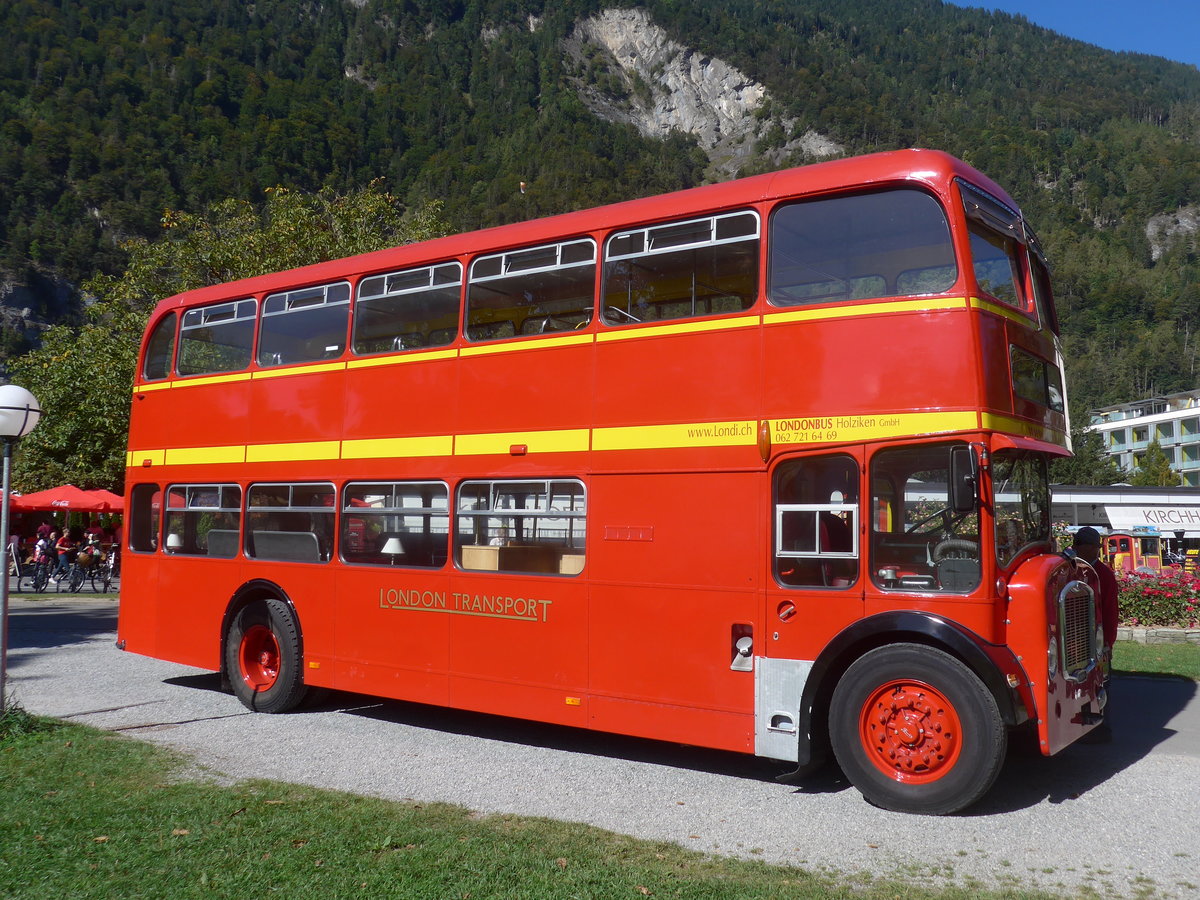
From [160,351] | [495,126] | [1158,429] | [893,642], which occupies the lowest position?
[893,642]

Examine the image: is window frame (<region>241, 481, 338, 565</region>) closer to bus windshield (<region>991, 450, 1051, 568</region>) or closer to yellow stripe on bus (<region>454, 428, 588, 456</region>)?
yellow stripe on bus (<region>454, 428, 588, 456</region>)

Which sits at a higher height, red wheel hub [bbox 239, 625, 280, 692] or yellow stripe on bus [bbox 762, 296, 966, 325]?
yellow stripe on bus [bbox 762, 296, 966, 325]

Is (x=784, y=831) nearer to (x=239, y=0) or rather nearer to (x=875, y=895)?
(x=875, y=895)

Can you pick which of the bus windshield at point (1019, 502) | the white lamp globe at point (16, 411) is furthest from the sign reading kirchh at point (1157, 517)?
the white lamp globe at point (16, 411)

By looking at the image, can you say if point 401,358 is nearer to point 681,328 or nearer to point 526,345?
point 526,345

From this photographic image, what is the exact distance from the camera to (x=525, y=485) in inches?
318

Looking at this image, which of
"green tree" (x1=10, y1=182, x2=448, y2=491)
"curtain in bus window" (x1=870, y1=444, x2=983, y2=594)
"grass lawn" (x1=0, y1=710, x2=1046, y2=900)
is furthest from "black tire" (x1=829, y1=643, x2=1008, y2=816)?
"green tree" (x1=10, y1=182, x2=448, y2=491)

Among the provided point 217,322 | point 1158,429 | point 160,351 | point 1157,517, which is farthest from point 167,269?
point 1158,429

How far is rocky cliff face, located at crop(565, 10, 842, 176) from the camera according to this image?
18012cm

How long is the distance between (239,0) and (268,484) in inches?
6574

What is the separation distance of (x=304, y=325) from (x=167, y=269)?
17049mm

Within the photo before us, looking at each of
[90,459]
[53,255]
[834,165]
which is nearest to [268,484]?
[834,165]

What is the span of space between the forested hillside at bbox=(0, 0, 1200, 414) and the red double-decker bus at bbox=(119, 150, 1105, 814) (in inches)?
2412

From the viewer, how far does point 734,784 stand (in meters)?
7.07
